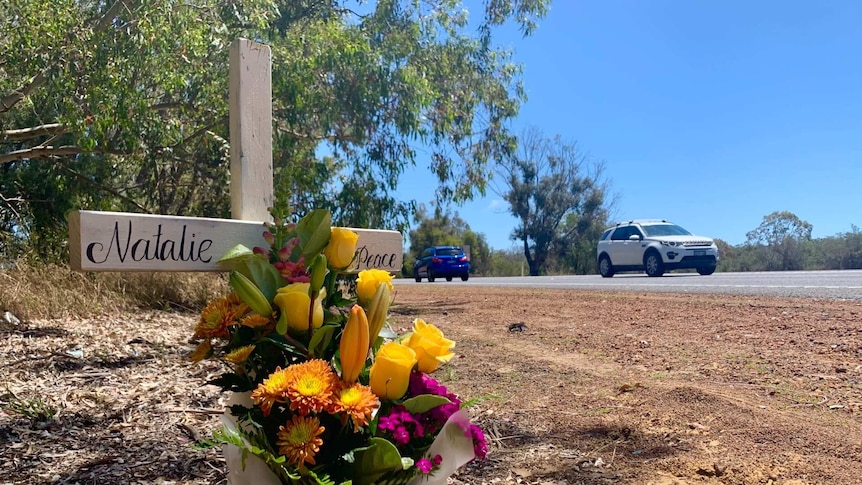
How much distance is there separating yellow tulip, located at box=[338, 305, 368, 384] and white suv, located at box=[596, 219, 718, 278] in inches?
566

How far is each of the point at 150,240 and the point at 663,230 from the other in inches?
602

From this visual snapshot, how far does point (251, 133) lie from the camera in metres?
2.19

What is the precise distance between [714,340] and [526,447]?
9.66 feet

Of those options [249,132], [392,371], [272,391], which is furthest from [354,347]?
[249,132]

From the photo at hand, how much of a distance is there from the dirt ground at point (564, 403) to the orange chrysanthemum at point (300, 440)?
0.45m

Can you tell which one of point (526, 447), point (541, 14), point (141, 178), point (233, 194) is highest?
point (541, 14)

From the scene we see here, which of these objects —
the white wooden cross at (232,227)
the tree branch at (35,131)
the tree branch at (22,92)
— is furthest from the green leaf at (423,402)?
the tree branch at (35,131)

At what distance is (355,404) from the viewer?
1.26 metres

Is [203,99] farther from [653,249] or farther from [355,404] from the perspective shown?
[653,249]

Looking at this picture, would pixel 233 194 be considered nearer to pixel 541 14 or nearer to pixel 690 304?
pixel 690 304

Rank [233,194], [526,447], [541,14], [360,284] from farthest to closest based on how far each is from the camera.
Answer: [541,14] < [526,447] < [233,194] < [360,284]

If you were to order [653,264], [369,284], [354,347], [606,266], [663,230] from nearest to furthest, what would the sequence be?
[354,347] < [369,284] < [653,264] < [663,230] < [606,266]

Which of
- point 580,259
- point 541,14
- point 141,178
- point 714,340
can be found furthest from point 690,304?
point 580,259

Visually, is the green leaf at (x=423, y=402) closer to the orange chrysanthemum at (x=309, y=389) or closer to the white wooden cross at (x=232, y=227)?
Result: the orange chrysanthemum at (x=309, y=389)
